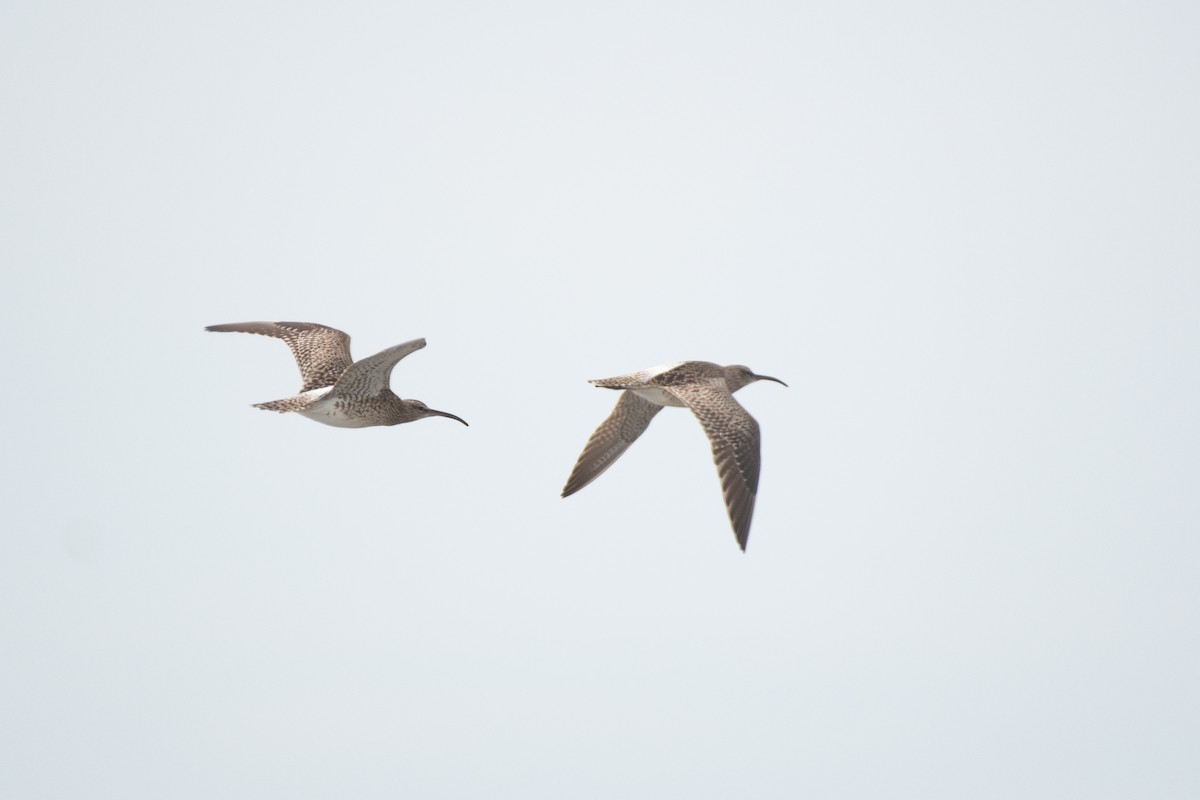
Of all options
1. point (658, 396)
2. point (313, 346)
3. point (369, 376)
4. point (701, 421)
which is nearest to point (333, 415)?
point (369, 376)

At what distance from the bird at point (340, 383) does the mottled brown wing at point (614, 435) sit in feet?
9.33

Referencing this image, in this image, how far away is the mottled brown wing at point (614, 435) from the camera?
27.1 metres

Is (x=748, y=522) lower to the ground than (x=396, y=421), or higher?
lower

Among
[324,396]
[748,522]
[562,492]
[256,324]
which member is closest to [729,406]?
[748,522]

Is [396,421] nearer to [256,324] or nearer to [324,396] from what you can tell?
[324,396]

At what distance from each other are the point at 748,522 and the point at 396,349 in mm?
5177

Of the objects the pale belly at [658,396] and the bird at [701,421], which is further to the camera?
the pale belly at [658,396]

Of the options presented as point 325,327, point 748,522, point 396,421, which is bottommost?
point 748,522

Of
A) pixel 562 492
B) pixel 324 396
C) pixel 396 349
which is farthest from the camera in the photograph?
pixel 562 492

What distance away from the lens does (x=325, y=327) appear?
27.1 metres

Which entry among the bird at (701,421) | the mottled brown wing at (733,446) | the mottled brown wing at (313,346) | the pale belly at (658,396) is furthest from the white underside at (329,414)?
the mottled brown wing at (733,446)

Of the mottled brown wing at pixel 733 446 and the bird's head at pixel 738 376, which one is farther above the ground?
the bird's head at pixel 738 376

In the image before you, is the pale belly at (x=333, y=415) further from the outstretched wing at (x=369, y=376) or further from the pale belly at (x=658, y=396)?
the pale belly at (x=658, y=396)

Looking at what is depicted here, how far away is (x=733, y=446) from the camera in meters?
22.8
